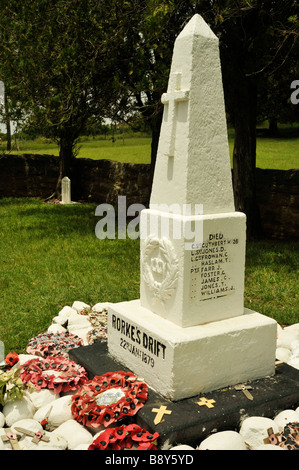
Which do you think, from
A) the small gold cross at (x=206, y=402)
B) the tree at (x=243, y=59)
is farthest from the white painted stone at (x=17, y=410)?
the tree at (x=243, y=59)

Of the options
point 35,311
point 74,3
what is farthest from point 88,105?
point 35,311

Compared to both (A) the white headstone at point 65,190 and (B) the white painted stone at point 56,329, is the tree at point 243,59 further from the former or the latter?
(A) the white headstone at point 65,190

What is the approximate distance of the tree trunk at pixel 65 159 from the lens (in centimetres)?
1598

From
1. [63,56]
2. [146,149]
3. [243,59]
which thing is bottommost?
[146,149]

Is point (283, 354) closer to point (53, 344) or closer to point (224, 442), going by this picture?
point (224, 442)

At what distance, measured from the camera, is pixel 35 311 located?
582 cm

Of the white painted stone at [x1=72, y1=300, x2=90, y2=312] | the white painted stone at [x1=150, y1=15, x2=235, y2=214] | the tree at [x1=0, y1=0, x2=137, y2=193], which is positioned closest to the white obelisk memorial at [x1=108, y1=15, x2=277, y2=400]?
the white painted stone at [x1=150, y1=15, x2=235, y2=214]

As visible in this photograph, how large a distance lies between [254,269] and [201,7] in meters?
4.62

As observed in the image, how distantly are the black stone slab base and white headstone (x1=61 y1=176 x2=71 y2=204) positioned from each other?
12.3 metres

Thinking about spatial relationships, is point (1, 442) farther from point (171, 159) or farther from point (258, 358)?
point (171, 159)

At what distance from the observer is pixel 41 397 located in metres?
3.85

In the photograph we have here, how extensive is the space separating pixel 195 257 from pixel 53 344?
1.84 m

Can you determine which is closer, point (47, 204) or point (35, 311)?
point (35, 311)

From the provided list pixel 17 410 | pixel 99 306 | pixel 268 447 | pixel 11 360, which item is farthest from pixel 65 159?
pixel 268 447
